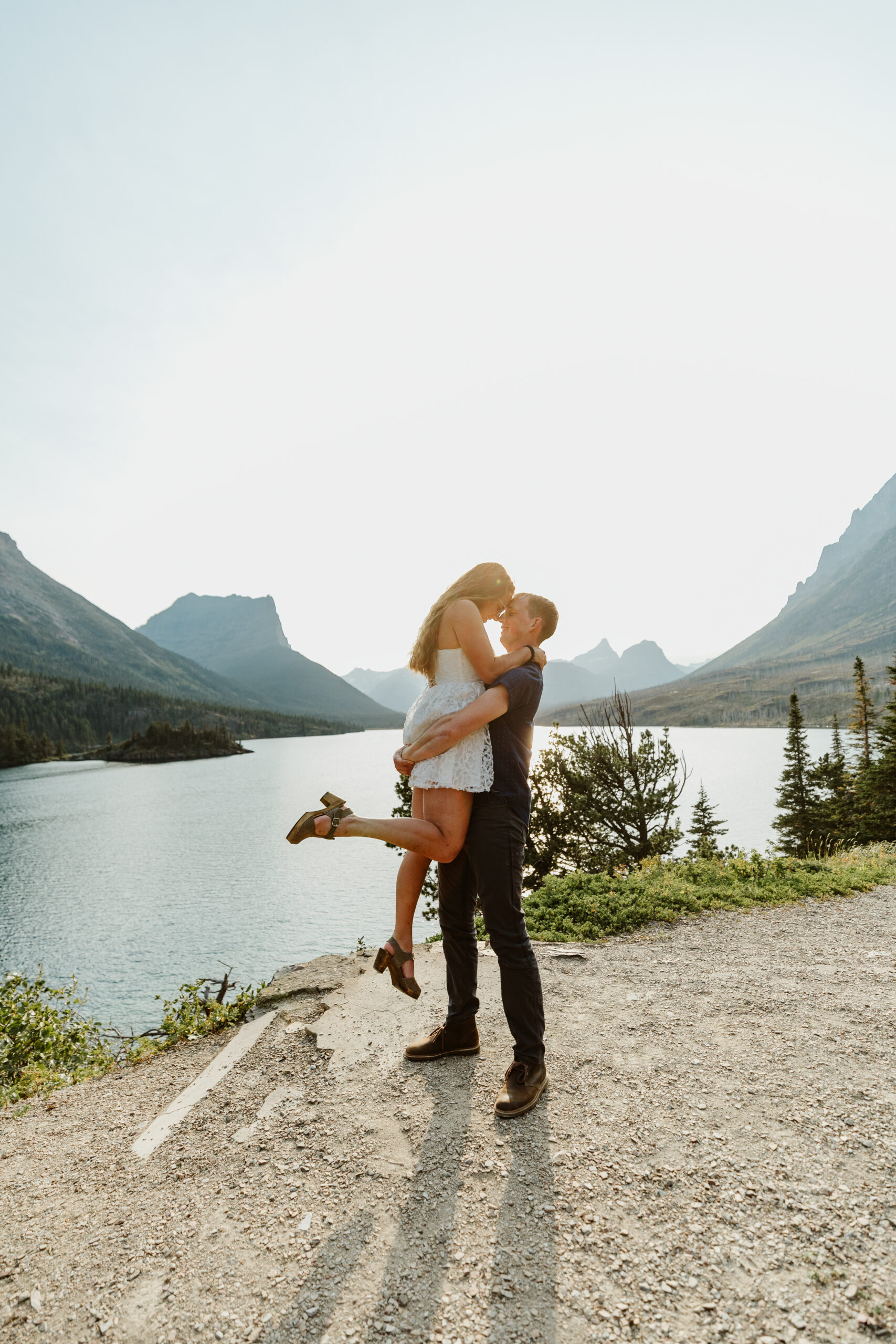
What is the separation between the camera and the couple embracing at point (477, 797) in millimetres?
3840

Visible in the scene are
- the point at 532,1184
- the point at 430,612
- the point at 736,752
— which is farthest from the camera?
the point at 736,752

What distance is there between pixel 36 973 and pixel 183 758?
109017 mm

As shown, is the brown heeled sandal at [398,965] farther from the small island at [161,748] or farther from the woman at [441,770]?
the small island at [161,748]

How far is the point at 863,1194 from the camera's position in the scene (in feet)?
9.14

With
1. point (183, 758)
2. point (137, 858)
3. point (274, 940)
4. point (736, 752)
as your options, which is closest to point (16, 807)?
point (137, 858)

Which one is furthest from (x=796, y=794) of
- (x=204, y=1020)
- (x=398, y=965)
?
(x=398, y=965)

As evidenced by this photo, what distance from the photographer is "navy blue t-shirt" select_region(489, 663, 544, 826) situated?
13.0 ft

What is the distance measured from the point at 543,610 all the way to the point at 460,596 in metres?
0.62

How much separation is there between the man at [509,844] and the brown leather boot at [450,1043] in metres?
0.42

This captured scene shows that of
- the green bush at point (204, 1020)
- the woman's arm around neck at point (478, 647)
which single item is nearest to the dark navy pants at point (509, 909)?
the woman's arm around neck at point (478, 647)

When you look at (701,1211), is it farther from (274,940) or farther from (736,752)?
(736,752)

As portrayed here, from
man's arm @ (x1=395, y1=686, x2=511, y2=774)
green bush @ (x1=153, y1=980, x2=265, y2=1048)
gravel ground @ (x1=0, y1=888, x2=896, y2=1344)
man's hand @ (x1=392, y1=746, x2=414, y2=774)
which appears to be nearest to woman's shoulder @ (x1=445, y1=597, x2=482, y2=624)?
man's arm @ (x1=395, y1=686, x2=511, y2=774)

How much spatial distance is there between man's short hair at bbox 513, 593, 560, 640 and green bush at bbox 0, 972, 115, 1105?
640 cm

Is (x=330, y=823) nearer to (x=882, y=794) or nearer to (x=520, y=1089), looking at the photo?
(x=520, y=1089)
